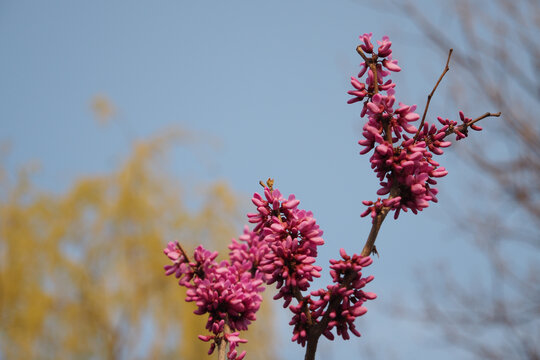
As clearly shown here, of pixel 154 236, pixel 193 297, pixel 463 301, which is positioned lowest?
pixel 193 297

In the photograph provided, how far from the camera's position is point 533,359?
4996 millimetres

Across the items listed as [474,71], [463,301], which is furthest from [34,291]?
[474,71]

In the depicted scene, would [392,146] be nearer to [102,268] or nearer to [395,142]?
[395,142]

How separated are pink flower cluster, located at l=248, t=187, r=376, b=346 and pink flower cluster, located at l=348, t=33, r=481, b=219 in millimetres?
179

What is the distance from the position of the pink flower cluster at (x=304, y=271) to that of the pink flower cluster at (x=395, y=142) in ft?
0.59

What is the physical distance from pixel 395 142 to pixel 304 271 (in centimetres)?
50

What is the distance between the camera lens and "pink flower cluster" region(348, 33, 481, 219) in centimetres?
155

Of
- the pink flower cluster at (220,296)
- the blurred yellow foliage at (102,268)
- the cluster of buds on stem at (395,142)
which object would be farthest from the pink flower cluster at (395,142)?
the blurred yellow foliage at (102,268)

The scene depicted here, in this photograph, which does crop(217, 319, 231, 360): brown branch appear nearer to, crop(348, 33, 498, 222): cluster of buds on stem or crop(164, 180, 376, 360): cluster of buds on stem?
crop(164, 180, 376, 360): cluster of buds on stem

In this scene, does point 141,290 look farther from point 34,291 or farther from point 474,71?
point 474,71

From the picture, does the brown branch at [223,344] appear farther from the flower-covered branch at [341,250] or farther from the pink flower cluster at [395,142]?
the pink flower cluster at [395,142]

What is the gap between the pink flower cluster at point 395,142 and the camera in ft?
5.09

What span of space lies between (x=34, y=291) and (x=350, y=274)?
10926mm

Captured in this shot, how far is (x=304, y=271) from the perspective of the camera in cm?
155
